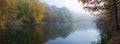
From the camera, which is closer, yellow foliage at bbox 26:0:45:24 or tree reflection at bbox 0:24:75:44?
tree reflection at bbox 0:24:75:44

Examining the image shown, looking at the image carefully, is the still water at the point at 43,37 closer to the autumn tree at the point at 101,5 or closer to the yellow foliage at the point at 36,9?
the autumn tree at the point at 101,5

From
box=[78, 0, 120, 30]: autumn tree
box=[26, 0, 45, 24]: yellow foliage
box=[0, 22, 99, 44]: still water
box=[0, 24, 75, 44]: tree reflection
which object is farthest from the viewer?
box=[26, 0, 45, 24]: yellow foliage

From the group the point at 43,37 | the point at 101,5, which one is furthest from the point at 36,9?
the point at 101,5

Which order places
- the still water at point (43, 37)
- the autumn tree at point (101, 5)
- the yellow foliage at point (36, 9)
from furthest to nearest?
the yellow foliage at point (36, 9) < the still water at point (43, 37) < the autumn tree at point (101, 5)

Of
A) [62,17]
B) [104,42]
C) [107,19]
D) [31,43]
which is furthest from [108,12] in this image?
[62,17]

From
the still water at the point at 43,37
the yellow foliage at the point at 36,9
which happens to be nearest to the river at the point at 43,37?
the still water at the point at 43,37

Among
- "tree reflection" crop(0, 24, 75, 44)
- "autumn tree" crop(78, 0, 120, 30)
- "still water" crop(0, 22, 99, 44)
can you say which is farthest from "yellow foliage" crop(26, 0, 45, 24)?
"autumn tree" crop(78, 0, 120, 30)

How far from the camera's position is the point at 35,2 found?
2739 inches

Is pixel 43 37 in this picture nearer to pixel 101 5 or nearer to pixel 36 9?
pixel 101 5

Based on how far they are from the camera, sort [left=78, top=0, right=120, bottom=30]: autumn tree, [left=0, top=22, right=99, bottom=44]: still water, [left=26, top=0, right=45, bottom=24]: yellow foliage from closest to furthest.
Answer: [left=78, top=0, right=120, bottom=30]: autumn tree
[left=0, top=22, right=99, bottom=44]: still water
[left=26, top=0, right=45, bottom=24]: yellow foliage

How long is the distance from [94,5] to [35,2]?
54.3 m

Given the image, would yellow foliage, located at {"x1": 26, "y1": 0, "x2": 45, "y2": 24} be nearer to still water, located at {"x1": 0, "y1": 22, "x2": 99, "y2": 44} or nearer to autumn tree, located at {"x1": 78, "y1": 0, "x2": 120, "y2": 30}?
still water, located at {"x1": 0, "y1": 22, "x2": 99, "y2": 44}

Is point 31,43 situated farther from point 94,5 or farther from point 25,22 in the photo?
point 25,22

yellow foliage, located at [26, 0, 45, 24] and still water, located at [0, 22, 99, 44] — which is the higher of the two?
yellow foliage, located at [26, 0, 45, 24]
